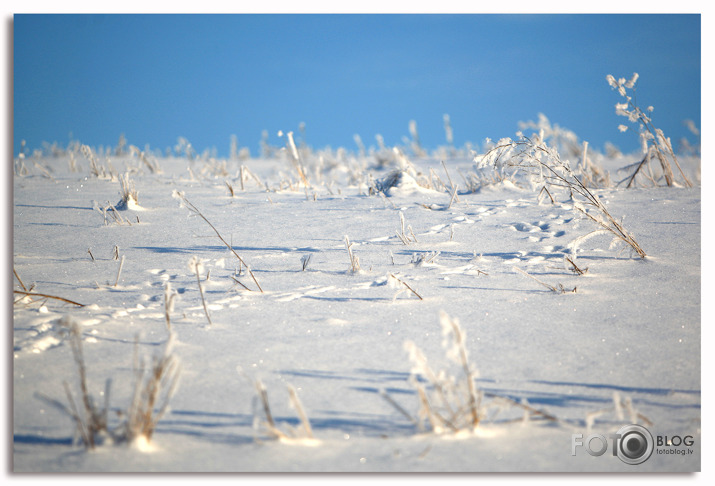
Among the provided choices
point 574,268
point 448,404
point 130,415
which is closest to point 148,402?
point 130,415

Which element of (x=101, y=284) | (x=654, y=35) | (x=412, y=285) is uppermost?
(x=654, y=35)

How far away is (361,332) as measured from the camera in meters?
1.60

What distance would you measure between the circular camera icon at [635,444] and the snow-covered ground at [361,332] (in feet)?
0.05

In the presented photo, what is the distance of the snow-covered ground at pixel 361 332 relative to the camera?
1115 mm

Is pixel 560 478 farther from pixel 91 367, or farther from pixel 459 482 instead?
pixel 91 367

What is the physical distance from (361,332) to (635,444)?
0.79 meters

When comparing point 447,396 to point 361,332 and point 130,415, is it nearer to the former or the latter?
point 361,332

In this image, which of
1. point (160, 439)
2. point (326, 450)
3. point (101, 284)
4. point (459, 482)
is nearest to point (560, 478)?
point (459, 482)

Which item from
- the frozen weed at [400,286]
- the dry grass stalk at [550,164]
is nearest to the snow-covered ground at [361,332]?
the frozen weed at [400,286]

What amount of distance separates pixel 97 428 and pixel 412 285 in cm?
120

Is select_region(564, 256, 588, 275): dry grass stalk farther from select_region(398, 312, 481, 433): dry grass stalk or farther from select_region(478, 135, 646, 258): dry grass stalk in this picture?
select_region(398, 312, 481, 433): dry grass stalk

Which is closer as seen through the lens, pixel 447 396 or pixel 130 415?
pixel 130 415

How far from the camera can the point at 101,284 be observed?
2.02 meters

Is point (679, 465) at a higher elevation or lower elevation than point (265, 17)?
lower
